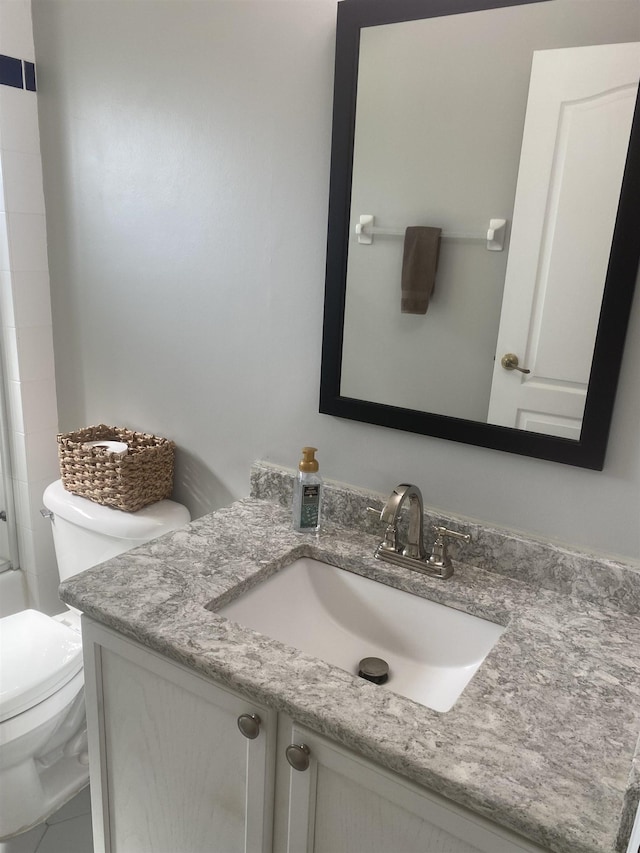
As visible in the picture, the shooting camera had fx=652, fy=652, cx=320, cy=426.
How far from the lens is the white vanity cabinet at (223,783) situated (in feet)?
2.76

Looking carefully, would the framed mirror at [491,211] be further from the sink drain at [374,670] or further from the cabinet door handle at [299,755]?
the cabinet door handle at [299,755]

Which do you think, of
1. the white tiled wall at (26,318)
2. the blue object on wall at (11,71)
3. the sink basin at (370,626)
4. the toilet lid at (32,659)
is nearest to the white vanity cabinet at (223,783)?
the sink basin at (370,626)

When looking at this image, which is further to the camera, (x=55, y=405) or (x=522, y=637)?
(x=55, y=405)

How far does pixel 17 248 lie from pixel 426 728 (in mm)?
1576

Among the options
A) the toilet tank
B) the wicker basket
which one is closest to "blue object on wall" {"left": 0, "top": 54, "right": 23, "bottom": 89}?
the wicker basket

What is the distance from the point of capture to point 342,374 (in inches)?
53.6

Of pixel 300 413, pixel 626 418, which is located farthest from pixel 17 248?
pixel 626 418

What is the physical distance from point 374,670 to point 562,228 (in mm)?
820

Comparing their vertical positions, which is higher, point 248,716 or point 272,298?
point 272,298

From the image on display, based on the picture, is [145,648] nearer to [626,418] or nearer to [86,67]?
[626,418]

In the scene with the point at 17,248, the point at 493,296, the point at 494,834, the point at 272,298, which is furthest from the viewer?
the point at 17,248

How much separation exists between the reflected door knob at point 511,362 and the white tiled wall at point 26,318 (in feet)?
4.30

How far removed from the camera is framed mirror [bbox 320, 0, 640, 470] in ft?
3.37

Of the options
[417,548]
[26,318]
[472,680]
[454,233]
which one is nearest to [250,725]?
[472,680]
